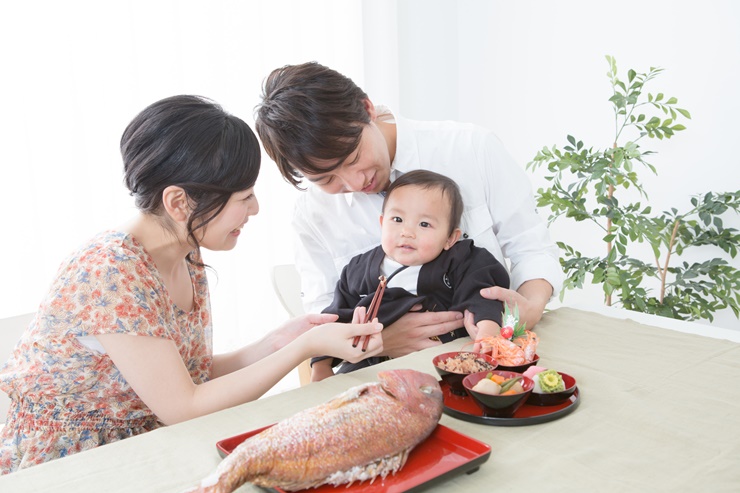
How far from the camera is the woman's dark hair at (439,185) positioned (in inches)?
68.7

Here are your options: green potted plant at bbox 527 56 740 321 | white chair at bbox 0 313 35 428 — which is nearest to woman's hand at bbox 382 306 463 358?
white chair at bbox 0 313 35 428

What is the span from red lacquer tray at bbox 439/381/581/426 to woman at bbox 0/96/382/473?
26 centimetres

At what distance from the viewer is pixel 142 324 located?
50.2 inches

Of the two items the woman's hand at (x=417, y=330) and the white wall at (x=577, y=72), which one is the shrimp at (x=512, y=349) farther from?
the white wall at (x=577, y=72)

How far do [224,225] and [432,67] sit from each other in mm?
3270

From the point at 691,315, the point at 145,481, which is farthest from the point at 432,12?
the point at 145,481

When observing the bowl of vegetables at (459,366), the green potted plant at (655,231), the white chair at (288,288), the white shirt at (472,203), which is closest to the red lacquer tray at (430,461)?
the bowl of vegetables at (459,366)

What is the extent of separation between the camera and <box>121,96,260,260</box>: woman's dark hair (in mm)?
1357

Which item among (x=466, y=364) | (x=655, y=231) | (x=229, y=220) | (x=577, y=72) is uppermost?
(x=577, y=72)

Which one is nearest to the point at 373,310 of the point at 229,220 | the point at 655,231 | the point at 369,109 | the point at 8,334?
the point at 229,220

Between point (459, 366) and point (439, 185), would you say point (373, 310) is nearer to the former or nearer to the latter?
point (459, 366)

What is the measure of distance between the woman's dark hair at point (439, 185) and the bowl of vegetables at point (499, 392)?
2.22 ft

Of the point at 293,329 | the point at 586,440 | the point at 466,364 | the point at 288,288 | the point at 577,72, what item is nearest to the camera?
the point at 586,440

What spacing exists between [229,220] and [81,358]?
0.42 metres
